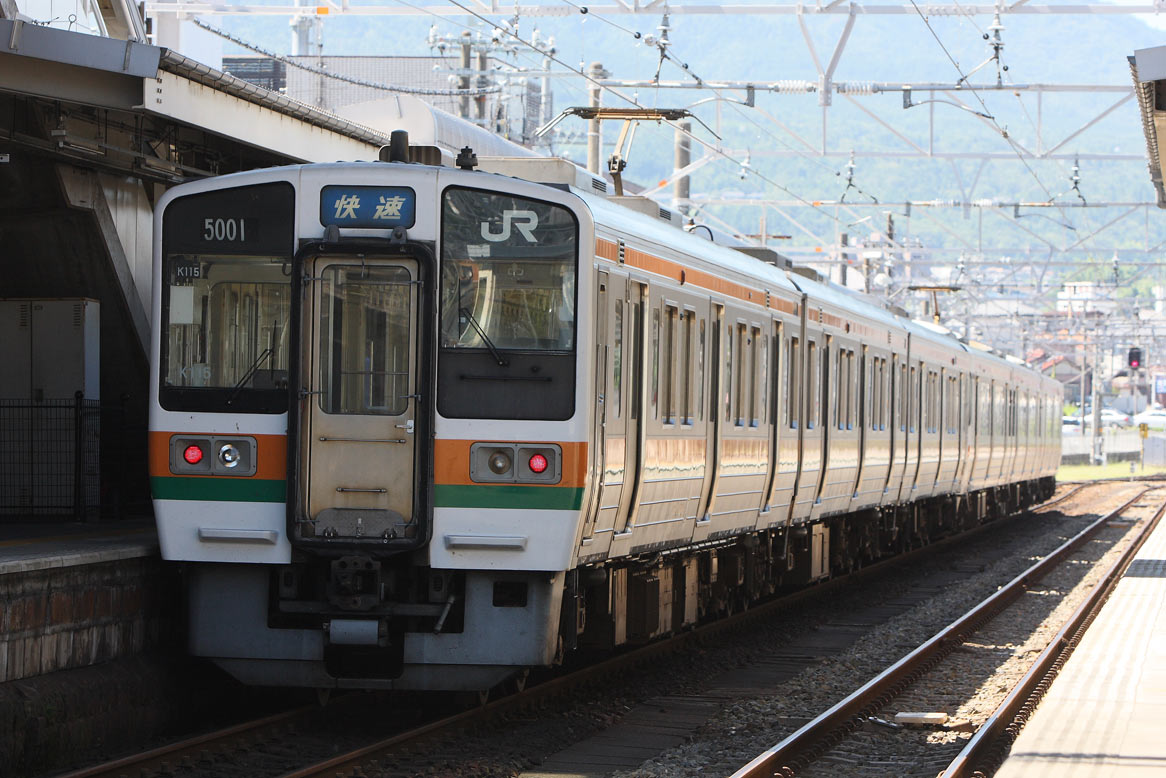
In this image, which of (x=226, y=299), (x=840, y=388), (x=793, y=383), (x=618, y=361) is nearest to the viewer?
(x=226, y=299)

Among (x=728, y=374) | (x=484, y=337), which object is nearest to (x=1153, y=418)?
(x=728, y=374)

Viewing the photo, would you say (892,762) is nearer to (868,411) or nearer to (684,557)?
(684,557)

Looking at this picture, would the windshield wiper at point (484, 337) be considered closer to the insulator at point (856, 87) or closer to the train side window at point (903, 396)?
the train side window at point (903, 396)

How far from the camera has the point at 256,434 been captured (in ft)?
28.7

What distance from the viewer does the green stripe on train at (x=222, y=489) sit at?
343 inches

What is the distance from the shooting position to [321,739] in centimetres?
875

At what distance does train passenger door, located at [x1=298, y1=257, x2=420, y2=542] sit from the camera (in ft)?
28.3

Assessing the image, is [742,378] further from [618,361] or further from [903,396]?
[903,396]

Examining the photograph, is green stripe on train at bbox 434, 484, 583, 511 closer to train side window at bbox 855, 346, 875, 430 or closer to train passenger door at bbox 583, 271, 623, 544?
train passenger door at bbox 583, 271, 623, 544

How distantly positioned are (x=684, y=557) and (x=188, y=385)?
14.2 ft

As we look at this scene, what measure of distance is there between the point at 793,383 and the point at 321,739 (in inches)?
263

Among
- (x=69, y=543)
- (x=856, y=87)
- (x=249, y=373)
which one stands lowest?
(x=69, y=543)

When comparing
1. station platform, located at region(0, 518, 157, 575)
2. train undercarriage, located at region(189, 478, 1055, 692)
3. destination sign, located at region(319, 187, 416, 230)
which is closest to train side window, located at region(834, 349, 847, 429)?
station platform, located at region(0, 518, 157, 575)

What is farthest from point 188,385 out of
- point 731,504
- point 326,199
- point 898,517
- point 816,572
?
point 898,517
